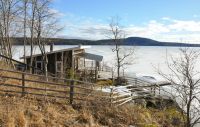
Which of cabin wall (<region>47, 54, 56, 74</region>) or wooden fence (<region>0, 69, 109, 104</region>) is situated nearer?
wooden fence (<region>0, 69, 109, 104</region>)

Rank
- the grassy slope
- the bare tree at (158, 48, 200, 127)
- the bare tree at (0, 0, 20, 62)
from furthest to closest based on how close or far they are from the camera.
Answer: the bare tree at (0, 0, 20, 62), the bare tree at (158, 48, 200, 127), the grassy slope

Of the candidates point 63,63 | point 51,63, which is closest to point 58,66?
point 63,63

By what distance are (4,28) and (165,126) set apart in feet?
65.0

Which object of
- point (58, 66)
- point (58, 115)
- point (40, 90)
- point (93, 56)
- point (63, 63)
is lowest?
point (58, 66)

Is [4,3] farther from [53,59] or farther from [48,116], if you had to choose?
[48,116]

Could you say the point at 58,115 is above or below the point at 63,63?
below

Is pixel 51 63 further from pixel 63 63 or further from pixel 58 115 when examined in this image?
pixel 58 115

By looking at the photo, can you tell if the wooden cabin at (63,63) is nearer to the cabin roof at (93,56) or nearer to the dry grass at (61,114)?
the cabin roof at (93,56)

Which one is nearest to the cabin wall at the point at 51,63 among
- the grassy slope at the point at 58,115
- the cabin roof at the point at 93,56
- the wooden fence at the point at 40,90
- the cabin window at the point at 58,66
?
the cabin window at the point at 58,66

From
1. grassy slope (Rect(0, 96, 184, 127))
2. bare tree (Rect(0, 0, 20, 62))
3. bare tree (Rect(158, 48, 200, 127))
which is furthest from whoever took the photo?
bare tree (Rect(0, 0, 20, 62))

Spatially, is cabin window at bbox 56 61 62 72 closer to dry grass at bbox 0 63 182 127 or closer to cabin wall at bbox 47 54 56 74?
cabin wall at bbox 47 54 56 74

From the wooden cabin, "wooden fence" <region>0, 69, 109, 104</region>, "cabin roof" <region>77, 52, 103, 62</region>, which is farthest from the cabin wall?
"wooden fence" <region>0, 69, 109, 104</region>

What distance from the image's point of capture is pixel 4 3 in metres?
32.1

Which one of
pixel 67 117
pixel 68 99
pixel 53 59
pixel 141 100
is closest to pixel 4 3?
pixel 53 59
